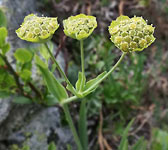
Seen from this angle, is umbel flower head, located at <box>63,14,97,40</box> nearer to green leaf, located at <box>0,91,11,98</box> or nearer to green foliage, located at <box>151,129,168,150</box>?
green leaf, located at <box>0,91,11,98</box>

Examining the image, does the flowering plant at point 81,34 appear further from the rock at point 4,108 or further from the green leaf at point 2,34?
the rock at point 4,108

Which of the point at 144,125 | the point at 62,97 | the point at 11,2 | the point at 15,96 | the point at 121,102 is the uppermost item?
the point at 11,2

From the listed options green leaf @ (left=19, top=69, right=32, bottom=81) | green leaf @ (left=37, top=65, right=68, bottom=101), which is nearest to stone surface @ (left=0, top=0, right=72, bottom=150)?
green leaf @ (left=19, top=69, right=32, bottom=81)

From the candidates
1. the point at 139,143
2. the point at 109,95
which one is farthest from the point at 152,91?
the point at 139,143

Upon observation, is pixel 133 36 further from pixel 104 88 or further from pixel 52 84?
pixel 104 88

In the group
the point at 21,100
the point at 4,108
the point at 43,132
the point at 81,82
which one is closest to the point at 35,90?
the point at 21,100

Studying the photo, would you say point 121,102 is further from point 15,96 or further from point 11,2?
point 11,2

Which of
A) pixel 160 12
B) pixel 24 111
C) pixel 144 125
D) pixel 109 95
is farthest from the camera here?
pixel 160 12

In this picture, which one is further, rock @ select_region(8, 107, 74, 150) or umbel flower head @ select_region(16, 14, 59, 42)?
rock @ select_region(8, 107, 74, 150)
